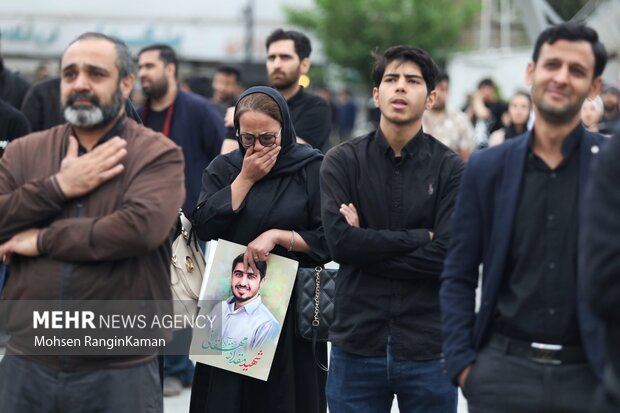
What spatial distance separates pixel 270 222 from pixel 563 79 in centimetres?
203

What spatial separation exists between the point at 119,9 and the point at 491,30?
15219 mm

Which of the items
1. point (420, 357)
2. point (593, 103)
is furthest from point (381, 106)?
point (593, 103)

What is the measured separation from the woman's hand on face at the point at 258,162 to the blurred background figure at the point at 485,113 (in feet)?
30.2

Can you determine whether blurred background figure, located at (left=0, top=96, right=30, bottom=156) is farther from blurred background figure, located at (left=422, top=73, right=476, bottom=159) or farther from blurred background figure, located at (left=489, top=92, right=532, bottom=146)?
blurred background figure, located at (left=489, top=92, right=532, bottom=146)

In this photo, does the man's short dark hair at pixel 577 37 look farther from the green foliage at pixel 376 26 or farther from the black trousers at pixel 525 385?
the green foliage at pixel 376 26

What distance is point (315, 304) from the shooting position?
543 cm

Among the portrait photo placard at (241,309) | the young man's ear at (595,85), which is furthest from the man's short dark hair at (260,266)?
the young man's ear at (595,85)

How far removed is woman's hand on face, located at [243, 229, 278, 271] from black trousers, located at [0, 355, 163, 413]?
1.25 m

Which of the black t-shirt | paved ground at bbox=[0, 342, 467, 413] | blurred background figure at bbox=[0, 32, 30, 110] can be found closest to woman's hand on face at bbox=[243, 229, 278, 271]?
paved ground at bbox=[0, 342, 467, 413]

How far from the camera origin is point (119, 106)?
14.3ft

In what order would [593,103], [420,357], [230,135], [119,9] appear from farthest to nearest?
[119,9]
[593,103]
[230,135]
[420,357]

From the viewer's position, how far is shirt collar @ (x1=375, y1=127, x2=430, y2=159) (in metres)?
5.00

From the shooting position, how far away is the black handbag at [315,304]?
5414 millimetres

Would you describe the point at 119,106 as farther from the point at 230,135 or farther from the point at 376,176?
the point at 230,135
